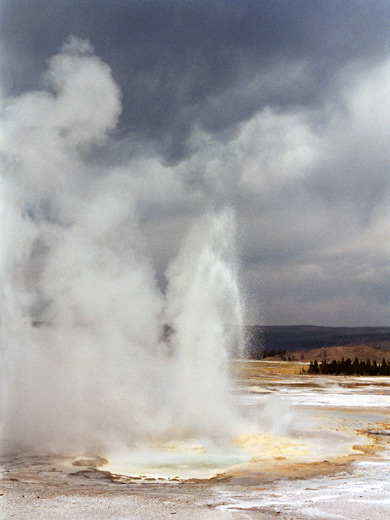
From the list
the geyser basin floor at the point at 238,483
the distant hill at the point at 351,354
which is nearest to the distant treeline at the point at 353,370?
the distant hill at the point at 351,354

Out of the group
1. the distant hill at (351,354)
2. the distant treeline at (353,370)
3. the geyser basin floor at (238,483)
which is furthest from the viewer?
the distant hill at (351,354)

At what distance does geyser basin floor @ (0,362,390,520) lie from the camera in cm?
852

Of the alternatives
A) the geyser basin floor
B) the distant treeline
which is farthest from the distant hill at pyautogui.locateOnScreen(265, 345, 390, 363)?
the geyser basin floor

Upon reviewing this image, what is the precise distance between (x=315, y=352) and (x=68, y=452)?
9068 centimetres

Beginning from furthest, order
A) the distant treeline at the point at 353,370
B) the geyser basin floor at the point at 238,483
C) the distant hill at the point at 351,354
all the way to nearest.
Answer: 1. the distant hill at the point at 351,354
2. the distant treeline at the point at 353,370
3. the geyser basin floor at the point at 238,483

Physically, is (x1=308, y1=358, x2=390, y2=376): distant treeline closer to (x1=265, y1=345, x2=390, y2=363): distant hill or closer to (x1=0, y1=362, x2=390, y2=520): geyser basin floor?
(x1=265, y1=345, x2=390, y2=363): distant hill

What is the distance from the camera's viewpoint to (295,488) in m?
10.2

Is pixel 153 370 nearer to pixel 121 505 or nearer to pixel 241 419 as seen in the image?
pixel 241 419

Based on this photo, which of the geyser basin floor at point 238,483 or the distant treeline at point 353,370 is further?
the distant treeline at point 353,370

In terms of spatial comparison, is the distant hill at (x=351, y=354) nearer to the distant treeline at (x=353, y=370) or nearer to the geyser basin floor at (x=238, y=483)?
the distant treeline at (x=353, y=370)

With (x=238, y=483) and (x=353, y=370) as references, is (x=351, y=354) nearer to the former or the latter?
(x=353, y=370)

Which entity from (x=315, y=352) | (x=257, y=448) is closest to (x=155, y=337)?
(x=257, y=448)

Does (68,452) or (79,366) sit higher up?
(79,366)

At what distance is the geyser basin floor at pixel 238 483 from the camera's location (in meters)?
8.52
